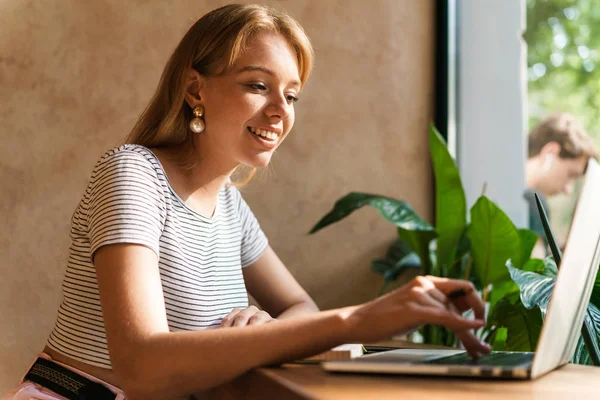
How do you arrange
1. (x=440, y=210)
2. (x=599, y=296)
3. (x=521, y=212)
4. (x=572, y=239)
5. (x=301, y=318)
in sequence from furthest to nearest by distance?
(x=521, y=212) → (x=440, y=210) → (x=599, y=296) → (x=301, y=318) → (x=572, y=239)

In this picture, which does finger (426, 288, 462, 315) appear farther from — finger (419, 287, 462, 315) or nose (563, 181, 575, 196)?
nose (563, 181, 575, 196)

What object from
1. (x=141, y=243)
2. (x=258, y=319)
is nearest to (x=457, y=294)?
(x=258, y=319)

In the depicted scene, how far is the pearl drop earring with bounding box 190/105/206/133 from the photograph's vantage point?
1468 mm

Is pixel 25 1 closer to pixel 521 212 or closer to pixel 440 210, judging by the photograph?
Result: pixel 440 210

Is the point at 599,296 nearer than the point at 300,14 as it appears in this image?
Yes

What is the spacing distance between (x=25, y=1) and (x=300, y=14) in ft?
2.66

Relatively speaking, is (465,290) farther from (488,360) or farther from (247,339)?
(247,339)

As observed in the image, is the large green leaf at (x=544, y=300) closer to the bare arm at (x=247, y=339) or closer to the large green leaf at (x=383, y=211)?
the bare arm at (x=247, y=339)

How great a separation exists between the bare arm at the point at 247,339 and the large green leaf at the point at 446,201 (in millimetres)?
1098

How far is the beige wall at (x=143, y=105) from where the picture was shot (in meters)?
1.90

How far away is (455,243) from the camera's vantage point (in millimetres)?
2070

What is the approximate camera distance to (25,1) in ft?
6.28

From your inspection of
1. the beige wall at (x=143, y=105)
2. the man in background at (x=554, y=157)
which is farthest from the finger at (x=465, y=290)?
the man in background at (x=554, y=157)

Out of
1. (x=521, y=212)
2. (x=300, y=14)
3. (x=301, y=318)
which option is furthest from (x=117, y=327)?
(x=521, y=212)
